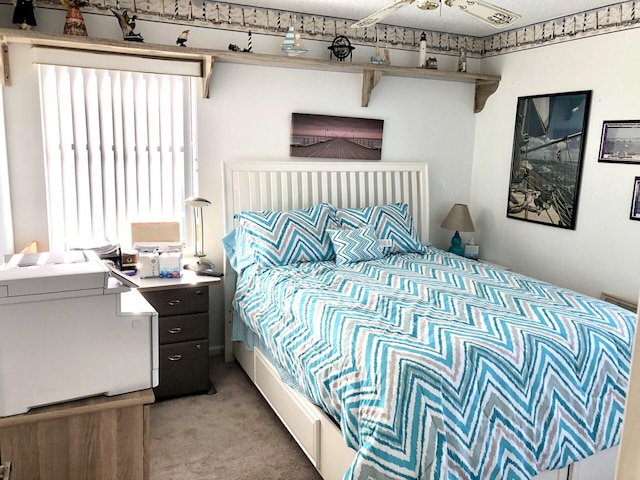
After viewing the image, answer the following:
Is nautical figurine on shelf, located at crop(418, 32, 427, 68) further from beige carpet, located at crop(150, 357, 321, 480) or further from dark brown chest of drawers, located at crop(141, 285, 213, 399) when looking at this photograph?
beige carpet, located at crop(150, 357, 321, 480)

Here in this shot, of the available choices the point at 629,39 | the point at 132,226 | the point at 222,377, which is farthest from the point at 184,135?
the point at 629,39

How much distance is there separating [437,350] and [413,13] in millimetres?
2620

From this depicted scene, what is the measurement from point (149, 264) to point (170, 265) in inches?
4.9

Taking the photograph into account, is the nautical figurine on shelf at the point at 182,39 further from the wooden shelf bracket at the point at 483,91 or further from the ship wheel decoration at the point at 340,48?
the wooden shelf bracket at the point at 483,91

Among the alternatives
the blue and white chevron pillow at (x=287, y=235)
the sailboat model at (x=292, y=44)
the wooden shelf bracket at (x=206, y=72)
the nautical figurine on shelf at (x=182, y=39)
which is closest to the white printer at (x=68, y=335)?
Answer: the blue and white chevron pillow at (x=287, y=235)

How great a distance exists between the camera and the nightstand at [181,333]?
10.2ft

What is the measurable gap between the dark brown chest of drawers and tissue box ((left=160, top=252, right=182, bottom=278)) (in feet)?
0.49

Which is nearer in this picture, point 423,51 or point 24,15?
point 24,15

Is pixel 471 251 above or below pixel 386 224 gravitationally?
below

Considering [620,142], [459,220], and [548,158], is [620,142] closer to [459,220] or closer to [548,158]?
[548,158]

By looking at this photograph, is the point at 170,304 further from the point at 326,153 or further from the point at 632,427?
the point at 632,427

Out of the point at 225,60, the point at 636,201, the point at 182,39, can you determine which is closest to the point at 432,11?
the point at 225,60

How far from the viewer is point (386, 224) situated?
375cm

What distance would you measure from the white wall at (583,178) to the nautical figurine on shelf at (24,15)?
135 inches
